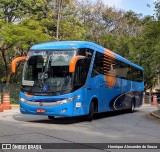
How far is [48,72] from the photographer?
14.1 m

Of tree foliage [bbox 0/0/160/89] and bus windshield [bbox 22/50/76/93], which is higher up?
tree foliage [bbox 0/0/160/89]

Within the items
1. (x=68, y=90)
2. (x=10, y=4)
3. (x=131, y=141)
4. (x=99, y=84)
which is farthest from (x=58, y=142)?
(x=10, y=4)

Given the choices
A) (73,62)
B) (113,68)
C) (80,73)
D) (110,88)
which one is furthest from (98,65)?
(73,62)

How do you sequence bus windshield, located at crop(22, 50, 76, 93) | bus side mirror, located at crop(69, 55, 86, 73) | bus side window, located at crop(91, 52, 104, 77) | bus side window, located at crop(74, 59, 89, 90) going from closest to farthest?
bus side mirror, located at crop(69, 55, 86, 73) → bus windshield, located at crop(22, 50, 76, 93) → bus side window, located at crop(74, 59, 89, 90) → bus side window, located at crop(91, 52, 104, 77)

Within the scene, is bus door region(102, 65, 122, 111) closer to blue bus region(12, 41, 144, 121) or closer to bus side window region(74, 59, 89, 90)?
blue bus region(12, 41, 144, 121)

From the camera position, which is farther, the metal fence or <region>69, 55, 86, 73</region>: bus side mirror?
the metal fence

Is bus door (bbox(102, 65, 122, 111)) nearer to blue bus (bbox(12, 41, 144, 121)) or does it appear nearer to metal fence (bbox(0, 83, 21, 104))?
blue bus (bbox(12, 41, 144, 121))

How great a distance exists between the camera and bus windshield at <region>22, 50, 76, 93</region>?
13.9 m

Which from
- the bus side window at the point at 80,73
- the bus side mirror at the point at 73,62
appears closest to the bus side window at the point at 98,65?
the bus side window at the point at 80,73

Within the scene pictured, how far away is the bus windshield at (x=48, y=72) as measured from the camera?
13891mm

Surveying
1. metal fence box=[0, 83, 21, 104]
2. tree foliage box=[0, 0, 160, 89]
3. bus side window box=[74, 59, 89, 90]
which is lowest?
metal fence box=[0, 83, 21, 104]

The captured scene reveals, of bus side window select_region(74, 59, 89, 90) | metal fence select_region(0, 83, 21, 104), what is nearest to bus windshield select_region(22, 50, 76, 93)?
bus side window select_region(74, 59, 89, 90)

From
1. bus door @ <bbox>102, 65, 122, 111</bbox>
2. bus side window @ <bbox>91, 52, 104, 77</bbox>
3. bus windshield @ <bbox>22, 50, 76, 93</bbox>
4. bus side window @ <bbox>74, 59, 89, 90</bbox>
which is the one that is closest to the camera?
bus windshield @ <bbox>22, 50, 76, 93</bbox>

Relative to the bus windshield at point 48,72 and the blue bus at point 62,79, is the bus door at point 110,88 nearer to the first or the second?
the blue bus at point 62,79
